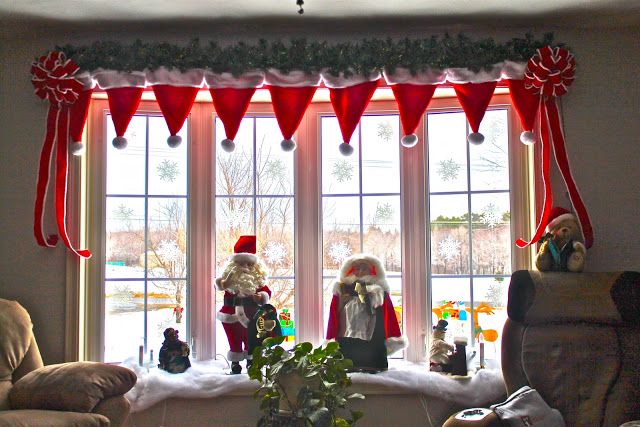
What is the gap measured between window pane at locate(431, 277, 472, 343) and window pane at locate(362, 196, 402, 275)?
249 millimetres

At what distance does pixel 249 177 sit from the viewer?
3.08 meters

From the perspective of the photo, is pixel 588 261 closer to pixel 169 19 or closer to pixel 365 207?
pixel 365 207

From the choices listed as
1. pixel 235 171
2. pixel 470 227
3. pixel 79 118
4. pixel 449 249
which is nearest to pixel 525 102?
pixel 470 227

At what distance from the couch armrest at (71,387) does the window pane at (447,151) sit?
1.75 meters

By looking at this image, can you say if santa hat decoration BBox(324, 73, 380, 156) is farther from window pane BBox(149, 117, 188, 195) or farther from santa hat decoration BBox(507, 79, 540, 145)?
window pane BBox(149, 117, 188, 195)

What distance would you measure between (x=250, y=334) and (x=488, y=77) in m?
1.67

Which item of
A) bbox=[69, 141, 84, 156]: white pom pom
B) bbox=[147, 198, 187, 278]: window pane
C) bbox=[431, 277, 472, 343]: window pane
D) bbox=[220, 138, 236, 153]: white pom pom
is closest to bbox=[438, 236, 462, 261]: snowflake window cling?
bbox=[431, 277, 472, 343]: window pane

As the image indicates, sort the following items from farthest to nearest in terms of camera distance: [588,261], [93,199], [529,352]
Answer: [93,199] < [588,261] < [529,352]

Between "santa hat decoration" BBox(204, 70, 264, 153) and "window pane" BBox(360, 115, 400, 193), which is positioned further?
"window pane" BBox(360, 115, 400, 193)

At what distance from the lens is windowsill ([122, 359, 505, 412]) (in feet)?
8.68

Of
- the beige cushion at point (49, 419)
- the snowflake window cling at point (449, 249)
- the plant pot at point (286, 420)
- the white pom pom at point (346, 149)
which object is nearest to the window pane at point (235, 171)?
the white pom pom at point (346, 149)

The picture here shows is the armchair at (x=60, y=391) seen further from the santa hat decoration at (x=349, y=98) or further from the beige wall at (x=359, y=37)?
the santa hat decoration at (x=349, y=98)

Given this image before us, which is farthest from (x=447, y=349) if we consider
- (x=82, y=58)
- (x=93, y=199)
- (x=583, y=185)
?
(x=82, y=58)

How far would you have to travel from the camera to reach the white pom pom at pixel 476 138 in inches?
110
